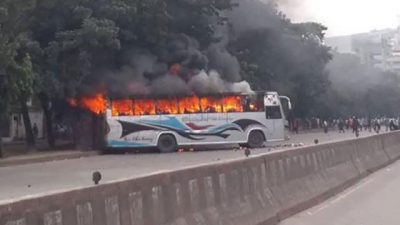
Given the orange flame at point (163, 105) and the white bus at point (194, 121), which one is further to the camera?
the orange flame at point (163, 105)

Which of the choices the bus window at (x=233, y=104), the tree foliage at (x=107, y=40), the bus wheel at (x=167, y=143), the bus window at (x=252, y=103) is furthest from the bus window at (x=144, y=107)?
the bus window at (x=252, y=103)

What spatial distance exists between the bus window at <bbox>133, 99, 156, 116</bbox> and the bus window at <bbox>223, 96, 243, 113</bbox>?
12.8 ft

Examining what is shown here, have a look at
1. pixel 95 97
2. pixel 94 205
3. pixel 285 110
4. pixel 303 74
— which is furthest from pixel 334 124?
pixel 94 205

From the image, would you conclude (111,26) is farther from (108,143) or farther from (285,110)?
(285,110)

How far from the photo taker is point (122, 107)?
3400cm

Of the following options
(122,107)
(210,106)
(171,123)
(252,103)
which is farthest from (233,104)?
(122,107)

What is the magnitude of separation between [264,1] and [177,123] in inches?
874

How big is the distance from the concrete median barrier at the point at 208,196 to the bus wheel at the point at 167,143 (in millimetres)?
18752

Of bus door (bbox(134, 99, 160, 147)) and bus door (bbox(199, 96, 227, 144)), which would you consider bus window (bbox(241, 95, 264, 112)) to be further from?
bus door (bbox(134, 99, 160, 147))

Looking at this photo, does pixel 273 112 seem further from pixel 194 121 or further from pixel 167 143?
pixel 167 143

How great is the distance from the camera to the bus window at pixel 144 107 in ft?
111

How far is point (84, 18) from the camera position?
32500 mm

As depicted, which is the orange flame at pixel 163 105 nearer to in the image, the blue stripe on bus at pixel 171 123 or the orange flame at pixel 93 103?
the orange flame at pixel 93 103

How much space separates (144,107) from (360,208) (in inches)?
908
